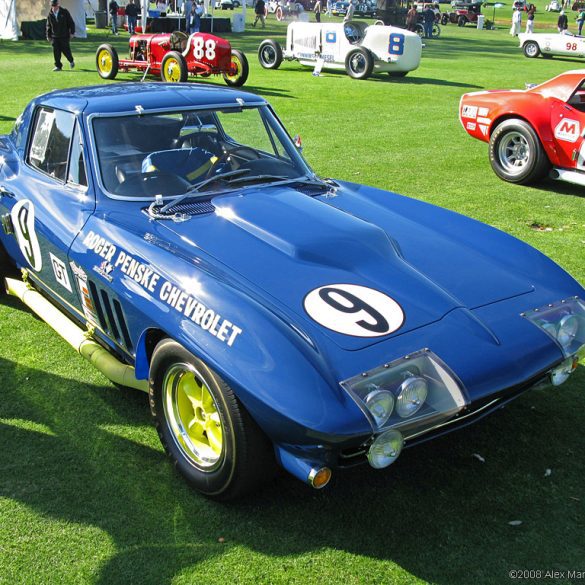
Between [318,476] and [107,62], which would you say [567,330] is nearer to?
[318,476]

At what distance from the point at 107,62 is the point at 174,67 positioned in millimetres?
2466

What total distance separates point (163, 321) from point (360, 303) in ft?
2.70

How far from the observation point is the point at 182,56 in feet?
46.5

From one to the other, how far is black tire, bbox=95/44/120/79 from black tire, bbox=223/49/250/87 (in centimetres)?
252

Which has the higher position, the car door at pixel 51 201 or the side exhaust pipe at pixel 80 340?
the car door at pixel 51 201

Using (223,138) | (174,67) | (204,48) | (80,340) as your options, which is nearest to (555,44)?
(204,48)

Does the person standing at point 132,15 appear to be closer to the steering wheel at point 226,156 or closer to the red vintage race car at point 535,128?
the red vintage race car at point 535,128

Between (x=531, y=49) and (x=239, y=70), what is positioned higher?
(x=531, y=49)

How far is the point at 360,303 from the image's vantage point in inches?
114

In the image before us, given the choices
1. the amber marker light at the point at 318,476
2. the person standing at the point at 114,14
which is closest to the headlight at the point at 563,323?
the amber marker light at the point at 318,476

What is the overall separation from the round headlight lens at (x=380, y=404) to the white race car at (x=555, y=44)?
84.5 feet

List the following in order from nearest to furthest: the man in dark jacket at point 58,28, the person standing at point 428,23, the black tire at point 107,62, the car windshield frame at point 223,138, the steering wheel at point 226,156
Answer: the car windshield frame at point 223,138 → the steering wheel at point 226,156 → the black tire at point 107,62 → the man in dark jacket at point 58,28 → the person standing at point 428,23

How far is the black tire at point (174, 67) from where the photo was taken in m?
13.9

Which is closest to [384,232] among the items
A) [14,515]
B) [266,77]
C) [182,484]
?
[182,484]
